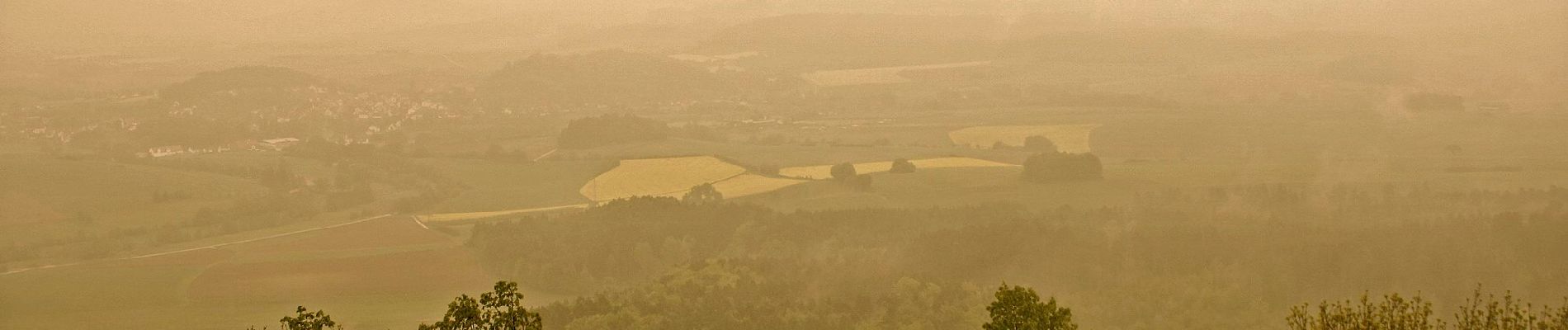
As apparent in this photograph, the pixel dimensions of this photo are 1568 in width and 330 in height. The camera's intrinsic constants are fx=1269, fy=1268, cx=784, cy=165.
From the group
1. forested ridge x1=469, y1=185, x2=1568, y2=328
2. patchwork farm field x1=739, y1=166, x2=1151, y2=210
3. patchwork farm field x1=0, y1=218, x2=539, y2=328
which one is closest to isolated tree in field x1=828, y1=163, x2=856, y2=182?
patchwork farm field x1=739, y1=166, x2=1151, y2=210

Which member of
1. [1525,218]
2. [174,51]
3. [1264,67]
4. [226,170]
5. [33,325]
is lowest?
[33,325]

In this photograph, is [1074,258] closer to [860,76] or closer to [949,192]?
[949,192]

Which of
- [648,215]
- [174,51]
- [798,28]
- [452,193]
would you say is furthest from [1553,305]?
[174,51]

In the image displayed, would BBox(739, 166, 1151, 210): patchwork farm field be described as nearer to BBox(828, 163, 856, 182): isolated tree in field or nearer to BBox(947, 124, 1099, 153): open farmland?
BBox(828, 163, 856, 182): isolated tree in field

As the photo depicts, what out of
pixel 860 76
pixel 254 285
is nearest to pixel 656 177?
pixel 254 285

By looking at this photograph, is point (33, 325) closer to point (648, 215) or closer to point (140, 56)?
point (648, 215)

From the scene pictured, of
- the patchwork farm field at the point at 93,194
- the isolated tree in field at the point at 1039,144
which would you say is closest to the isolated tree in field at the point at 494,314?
the patchwork farm field at the point at 93,194

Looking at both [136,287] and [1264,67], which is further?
[1264,67]
